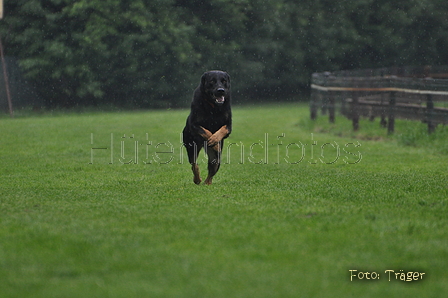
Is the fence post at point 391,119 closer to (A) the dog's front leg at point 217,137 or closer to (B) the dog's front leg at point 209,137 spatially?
(A) the dog's front leg at point 217,137

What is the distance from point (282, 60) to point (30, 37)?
49.4ft

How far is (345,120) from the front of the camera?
21.1 meters

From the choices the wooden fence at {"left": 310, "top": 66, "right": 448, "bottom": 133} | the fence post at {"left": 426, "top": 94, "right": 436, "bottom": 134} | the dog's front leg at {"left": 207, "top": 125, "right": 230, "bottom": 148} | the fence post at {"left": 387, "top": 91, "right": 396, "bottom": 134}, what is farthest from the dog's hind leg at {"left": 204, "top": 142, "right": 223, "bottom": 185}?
the fence post at {"left": 387, "top": 91, "right": 396, "bottom": 134}

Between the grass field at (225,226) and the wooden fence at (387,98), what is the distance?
3154mm

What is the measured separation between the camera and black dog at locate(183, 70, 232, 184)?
8680 millimetres

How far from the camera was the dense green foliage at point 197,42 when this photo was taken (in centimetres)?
3253

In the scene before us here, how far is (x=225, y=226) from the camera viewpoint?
18.8 ft

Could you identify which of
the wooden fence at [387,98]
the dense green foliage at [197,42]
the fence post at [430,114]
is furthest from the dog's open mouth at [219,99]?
the dense green foliage at [197,42]

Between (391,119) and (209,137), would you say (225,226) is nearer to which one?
(209,137)

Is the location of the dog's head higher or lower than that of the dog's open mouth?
higher

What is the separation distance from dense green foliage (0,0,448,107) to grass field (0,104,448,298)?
20897 millimetres

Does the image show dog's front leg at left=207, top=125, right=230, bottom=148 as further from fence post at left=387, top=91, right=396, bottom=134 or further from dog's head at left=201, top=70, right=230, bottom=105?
fence post at left=387, top=91, right=396, bottom=134

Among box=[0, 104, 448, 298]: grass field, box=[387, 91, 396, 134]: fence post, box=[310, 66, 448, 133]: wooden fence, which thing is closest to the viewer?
box=[0, 104, 448, 298]: grass field

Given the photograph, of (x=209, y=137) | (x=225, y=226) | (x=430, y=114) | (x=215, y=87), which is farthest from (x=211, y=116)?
(x=430, y=114)
